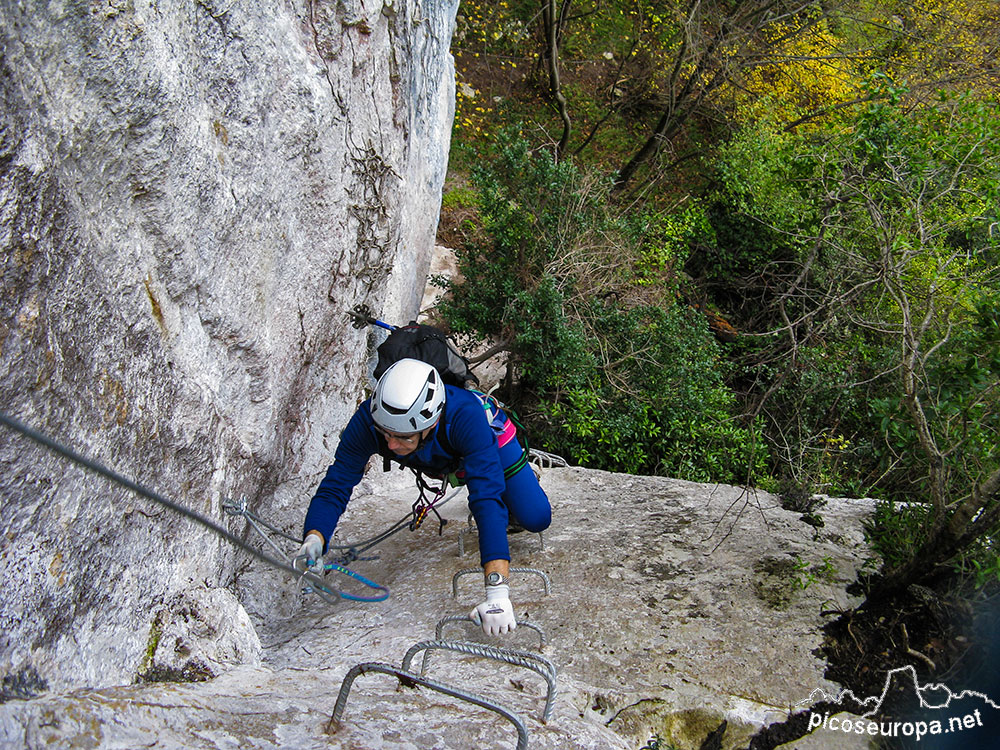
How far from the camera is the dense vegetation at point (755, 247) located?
13.9 feet

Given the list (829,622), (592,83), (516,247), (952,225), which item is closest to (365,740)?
(829,622)

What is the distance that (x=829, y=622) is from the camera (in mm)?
4156

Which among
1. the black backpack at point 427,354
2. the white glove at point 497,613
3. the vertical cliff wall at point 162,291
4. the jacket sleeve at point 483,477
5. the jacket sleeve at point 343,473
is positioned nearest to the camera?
the vertical cliff wall at point 162,291

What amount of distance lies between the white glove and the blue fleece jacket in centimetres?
21

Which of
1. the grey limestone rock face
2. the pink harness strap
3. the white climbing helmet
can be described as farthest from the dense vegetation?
the white climbing helmet

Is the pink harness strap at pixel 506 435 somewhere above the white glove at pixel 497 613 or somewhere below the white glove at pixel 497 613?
above

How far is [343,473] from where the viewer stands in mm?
3928

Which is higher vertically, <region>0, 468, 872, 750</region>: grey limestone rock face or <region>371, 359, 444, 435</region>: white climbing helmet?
<region>371, 359, 444, 435</region>: white climbing helmet

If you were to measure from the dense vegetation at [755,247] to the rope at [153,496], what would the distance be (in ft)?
9.27

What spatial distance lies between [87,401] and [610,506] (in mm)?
3948

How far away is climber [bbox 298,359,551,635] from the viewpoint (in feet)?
11.8

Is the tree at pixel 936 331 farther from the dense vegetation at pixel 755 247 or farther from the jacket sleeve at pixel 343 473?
the jacket sleeve at pixel 343 473

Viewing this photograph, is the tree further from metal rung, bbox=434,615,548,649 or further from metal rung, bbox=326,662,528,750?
metal rung, bbox=326,662,528,750

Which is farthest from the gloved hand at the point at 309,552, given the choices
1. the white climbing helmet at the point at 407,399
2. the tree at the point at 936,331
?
the tree at the point at 936,331
